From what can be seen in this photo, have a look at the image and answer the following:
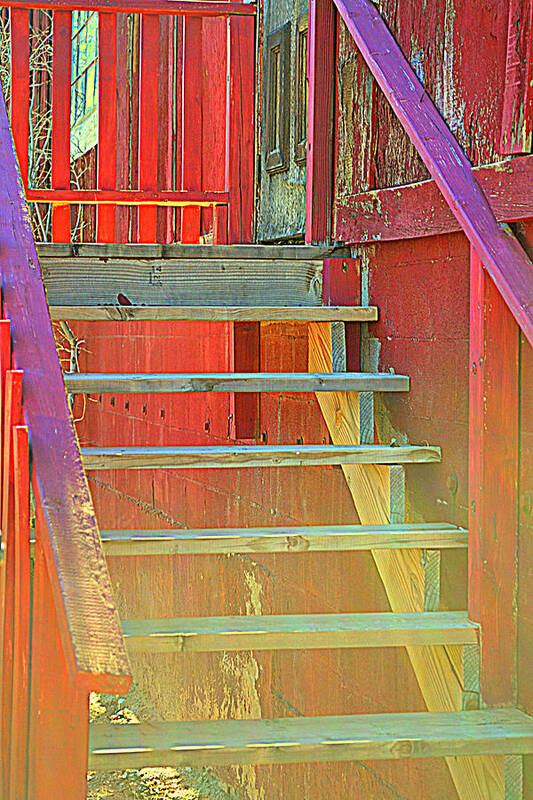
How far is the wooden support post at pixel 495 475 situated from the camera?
2.50m

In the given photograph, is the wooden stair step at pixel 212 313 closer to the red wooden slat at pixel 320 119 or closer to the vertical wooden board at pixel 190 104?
the red wooden slat at pixel 320 119

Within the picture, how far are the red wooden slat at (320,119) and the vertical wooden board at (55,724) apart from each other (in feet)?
7.48

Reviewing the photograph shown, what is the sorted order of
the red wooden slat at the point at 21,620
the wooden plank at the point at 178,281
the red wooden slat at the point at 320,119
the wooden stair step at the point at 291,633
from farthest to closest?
the red wooden slat at the point at 320,119, the wooden plank at the point at 178,281, the wooden stair step at the point at 291,633, the red wooden slat at the point at 21,620

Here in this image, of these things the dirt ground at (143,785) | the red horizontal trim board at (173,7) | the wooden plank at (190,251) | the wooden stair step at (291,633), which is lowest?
the dirt ground at (143,785)

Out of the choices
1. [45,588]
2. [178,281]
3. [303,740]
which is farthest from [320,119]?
[45,588]

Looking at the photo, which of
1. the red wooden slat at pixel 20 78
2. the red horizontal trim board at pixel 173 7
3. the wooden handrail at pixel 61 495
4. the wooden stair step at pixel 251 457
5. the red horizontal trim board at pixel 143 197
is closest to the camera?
the wooden handrail at pixel 61 495

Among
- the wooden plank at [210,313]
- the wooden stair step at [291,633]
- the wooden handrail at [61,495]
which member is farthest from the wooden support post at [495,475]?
the wooden handrail at [61,495]

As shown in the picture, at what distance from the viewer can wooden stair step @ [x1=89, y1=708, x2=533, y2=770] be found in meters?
2.10

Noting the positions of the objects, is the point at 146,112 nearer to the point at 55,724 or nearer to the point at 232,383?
the point at 232,383

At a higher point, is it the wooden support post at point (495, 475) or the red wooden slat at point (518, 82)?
the red wooden slat at point (518, 82)

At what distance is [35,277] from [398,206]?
135 centimetres

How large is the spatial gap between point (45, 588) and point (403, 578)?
1409 millimetres

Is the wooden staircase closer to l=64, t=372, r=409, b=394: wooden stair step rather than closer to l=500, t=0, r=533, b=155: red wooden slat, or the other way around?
l=64, t=372, r=409, b=394: wooden stair step

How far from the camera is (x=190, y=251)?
3.52 m
